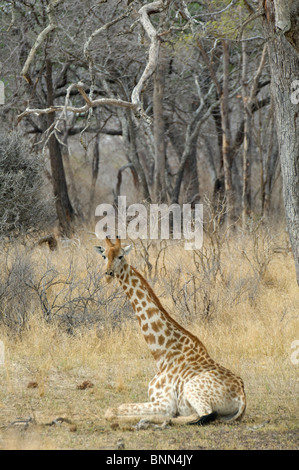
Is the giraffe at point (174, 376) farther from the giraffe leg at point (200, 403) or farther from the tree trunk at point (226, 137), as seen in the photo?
the tree trunk at point (226, 137)

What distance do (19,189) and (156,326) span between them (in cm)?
696

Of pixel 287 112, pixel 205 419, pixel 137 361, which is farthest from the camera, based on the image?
pixel 137 361

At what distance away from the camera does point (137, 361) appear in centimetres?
690

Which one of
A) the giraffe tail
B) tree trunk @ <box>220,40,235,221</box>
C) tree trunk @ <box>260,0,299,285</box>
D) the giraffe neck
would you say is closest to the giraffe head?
the giraffe neck

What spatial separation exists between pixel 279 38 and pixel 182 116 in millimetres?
15708

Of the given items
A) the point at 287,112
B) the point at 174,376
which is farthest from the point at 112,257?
the point at 287,112

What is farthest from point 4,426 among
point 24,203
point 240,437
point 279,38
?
point 24,203

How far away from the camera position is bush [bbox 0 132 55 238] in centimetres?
1165

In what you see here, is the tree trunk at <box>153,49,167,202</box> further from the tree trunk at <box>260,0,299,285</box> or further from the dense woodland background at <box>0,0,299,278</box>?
the tree trunk at <box>260,0,299,285</box>

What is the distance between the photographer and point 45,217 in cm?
1252

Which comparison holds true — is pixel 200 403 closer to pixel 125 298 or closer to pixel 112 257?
pixel 112 257

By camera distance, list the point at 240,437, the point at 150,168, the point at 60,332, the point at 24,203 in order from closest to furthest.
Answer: the point at 240,437 < the point at 60,332 < the point at 24,203 < the point at 150,168
